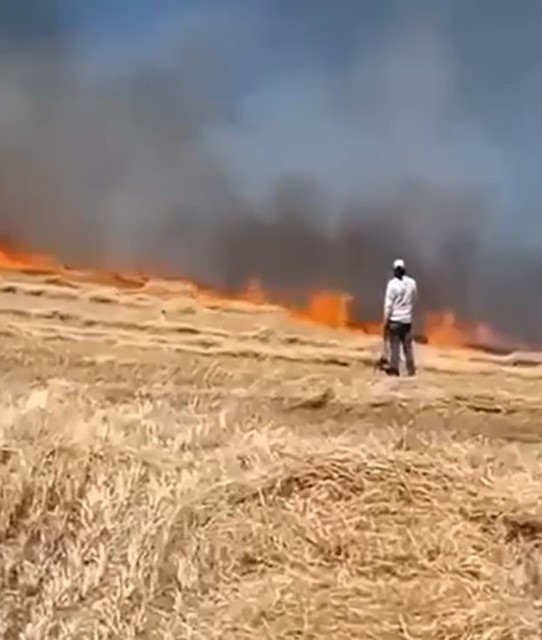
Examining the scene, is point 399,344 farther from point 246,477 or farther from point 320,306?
point 246,477

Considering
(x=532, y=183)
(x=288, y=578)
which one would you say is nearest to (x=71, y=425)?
(x=288, y=578)

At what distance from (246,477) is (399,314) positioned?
44 cm

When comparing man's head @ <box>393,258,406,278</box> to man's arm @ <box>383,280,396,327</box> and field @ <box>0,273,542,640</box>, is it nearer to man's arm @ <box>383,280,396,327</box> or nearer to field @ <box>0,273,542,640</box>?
man's arm @ <box>383,280,396,327</box>

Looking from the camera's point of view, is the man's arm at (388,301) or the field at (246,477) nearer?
the field at (246,477)

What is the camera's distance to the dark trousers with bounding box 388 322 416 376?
7.11 ft

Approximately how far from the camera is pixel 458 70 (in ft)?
7.06

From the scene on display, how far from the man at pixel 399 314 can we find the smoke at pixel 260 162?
0.08 feet

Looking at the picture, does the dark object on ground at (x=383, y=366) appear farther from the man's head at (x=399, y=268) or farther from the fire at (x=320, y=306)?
the man's head at (x=399, y=268)

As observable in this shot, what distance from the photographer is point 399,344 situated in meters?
2.18

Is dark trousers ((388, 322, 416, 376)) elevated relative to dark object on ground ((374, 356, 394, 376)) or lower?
elevated

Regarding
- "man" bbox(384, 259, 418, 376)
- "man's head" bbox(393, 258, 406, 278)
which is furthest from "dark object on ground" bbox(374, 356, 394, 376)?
"man's head" bbox(393, 258, 406, 278)

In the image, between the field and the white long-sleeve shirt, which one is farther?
the white long-sleeve shirt

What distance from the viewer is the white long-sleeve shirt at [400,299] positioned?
215 centimetres

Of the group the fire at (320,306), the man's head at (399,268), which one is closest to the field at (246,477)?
the fire at (320,306)
